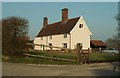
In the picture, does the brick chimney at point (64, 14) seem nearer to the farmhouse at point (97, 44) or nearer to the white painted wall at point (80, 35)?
the white painted wall at point (80, 35)

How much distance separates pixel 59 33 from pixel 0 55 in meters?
36.7

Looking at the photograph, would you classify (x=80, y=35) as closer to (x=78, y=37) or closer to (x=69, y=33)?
(x=78, y=37)

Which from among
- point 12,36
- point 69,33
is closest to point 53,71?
point 12,36

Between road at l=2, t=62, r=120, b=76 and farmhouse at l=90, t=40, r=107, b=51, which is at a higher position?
farmhouse at l=90, t=40, r=107, b=51

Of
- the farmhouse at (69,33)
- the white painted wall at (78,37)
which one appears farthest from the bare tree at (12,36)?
the white painted wall at (78,37)

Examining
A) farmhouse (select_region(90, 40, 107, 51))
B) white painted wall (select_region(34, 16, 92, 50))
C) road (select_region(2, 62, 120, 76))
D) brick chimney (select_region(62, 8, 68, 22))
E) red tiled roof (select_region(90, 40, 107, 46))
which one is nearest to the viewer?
road (select_region(2, 62, 120, 76))

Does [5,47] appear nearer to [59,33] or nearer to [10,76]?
[10,76]

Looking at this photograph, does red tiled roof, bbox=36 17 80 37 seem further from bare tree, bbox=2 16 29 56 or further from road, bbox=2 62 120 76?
road, bbox=2 62 120 76

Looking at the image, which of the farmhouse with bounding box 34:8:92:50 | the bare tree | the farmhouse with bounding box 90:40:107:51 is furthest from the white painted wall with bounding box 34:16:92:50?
the bare tree

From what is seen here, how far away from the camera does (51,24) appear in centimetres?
7150

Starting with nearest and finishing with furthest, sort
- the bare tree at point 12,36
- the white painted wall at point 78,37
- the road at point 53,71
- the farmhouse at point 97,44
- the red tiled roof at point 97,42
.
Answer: the road at point 53,71 < the bare tree at point 12,36 < the white painted wall at point 78,37 < the farmhouse at point 97,44 < the red tiled roof at point 97,42

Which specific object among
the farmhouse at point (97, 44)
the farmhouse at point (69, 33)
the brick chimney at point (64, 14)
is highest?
the brick chimney at point (64, 14)

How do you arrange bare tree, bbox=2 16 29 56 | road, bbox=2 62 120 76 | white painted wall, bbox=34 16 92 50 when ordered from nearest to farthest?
1. road, bbox=2 62 120 76
2. bare tree, bbox=2 16 29 56
3. white painted wall, bbox=34 16 92 50

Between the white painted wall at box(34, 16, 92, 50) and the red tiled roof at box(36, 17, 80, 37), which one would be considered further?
the red tiled roof at box(36, 17, 80, 37)
